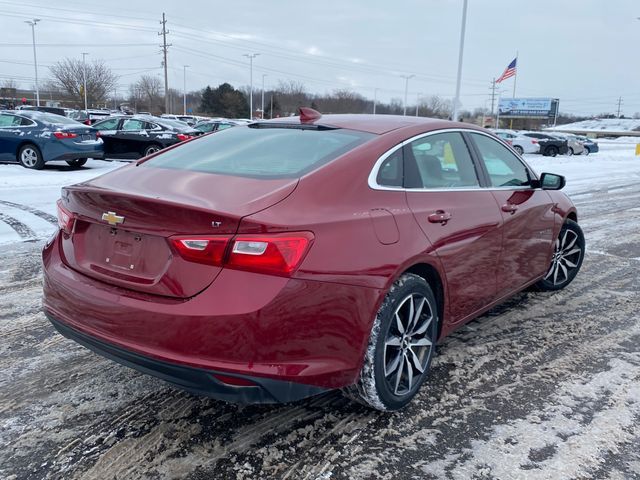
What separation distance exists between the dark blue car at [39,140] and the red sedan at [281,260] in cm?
1077

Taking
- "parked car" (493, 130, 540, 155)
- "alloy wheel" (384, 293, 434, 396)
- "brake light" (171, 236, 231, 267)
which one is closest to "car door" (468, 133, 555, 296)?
"alloy wheel" (384, 293, 434, 396)

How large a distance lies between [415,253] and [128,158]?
14.9m

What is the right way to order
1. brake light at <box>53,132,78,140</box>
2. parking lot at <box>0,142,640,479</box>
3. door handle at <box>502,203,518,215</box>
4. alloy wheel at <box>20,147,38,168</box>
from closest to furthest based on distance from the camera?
parking lot at <box>0,142,640,479</box>
door handle at <box>502,203,518,215</box>
brake light at <box>53,132,78,140</box>
alloy wheel at <box>20,147,38,168</box>

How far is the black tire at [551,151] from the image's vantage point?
2873cm

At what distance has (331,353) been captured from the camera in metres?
2.51

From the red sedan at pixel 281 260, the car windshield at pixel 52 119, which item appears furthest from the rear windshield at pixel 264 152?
the car windshield at pixel 52 119

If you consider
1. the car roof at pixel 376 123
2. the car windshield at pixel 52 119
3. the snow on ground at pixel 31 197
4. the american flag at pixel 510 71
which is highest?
the american flag at pixel 510 71

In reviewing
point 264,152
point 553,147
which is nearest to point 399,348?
point 264,152

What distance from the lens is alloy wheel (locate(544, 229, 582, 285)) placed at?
5105 mm

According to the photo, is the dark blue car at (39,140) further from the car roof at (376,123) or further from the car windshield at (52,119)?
the car roof at (376,123)

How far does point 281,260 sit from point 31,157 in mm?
12814

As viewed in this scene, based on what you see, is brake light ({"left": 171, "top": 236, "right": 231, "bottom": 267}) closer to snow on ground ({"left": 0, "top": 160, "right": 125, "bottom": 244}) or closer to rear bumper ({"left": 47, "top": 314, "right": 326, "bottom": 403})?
rear bumper ({"left": 47, "top": 314, "right": 326, "bottom": 403})

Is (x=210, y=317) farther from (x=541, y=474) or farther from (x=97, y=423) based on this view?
(x=541, y=474)

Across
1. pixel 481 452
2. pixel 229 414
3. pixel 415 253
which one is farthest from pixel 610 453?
pixel 229 414
